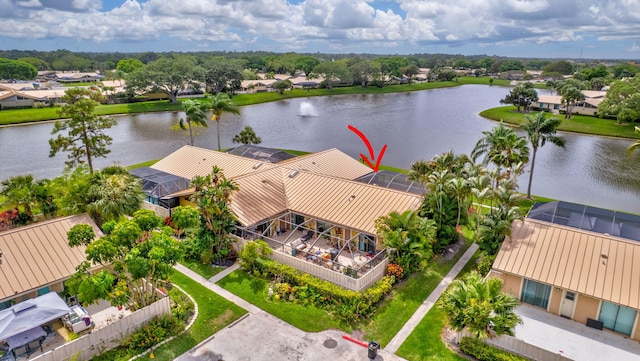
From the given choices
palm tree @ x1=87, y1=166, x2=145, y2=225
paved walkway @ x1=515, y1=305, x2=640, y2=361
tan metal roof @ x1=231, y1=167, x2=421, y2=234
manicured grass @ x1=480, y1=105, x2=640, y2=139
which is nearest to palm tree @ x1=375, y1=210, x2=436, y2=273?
tan metal roof @ x1=231, y1=167, x2=421, y2=234

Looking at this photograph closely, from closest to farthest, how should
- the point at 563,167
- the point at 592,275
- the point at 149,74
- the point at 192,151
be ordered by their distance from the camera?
1. the point at 592,275
2. the point at 192,151
3. the point at 563,167
4. the point at 149,74

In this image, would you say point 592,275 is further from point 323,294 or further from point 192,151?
point 192,151

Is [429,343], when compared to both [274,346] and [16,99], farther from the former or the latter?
[16,99]

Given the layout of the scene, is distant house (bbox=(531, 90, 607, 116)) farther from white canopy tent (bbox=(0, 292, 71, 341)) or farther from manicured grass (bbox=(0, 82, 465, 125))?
white canopy tent (bbox=(0, 292, 71, 341))

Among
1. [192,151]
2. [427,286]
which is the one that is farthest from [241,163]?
[427,286]

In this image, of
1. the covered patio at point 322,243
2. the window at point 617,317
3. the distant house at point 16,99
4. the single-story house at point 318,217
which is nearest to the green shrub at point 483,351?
the window at point 617,317

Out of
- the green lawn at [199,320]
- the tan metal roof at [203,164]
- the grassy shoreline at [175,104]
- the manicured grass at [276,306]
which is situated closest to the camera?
the green lawn at [199,320]

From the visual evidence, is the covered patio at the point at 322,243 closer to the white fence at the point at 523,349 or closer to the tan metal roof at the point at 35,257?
the white fence at the point at 523,349
